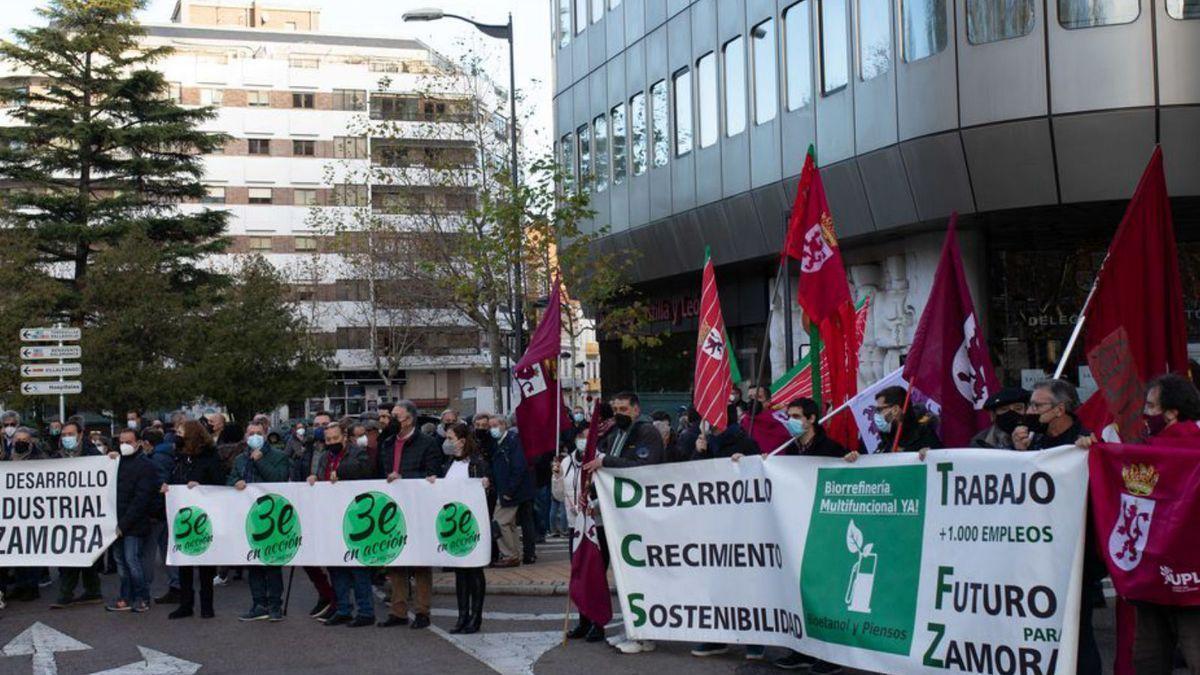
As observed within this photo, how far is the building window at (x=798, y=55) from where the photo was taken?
25.0 meters

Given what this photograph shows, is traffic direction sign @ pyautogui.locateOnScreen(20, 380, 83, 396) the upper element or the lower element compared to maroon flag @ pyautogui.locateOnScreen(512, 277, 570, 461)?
upper

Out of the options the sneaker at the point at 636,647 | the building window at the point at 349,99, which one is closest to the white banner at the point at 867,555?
the sneaker at the point at 636,647

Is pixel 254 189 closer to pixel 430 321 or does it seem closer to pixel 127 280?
pixel 430 321

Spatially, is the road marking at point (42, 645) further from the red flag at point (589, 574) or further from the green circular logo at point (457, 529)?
the red flag at point (589, 574)

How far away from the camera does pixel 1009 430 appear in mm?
10844

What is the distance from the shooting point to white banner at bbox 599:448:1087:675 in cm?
768

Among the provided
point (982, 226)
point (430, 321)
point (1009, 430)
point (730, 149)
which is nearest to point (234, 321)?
point (430, 321)

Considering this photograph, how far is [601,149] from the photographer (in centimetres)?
3503

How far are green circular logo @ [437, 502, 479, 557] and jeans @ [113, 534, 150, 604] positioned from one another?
3.26m

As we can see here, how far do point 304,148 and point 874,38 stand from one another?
192 ft

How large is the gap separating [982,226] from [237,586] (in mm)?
13188

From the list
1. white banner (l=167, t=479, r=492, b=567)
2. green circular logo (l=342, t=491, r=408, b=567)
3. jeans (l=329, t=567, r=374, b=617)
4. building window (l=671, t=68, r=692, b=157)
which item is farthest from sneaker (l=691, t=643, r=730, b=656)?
building window (l=671, t=68, r=692, b=157)

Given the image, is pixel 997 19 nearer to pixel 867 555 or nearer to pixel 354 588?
pixel 354 588

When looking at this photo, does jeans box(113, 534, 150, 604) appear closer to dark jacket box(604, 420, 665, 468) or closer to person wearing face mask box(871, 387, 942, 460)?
dark jacket box(604, 420, 665, 468)
